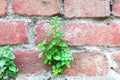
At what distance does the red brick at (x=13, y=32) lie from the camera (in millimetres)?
763

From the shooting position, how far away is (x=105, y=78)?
2.50 feet

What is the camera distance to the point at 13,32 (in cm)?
76

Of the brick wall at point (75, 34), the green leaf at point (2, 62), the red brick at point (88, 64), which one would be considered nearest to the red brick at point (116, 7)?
the brick wall at point (75, 34)

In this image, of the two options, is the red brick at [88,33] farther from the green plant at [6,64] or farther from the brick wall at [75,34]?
the green plant at [6,64]

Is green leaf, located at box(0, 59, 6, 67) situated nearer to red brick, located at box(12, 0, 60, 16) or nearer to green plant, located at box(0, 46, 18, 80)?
green plant, located at box(0, 46, 18, 80)

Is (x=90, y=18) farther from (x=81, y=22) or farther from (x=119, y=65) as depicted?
(x=119, y=65)

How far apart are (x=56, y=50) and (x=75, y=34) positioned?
0.08 m

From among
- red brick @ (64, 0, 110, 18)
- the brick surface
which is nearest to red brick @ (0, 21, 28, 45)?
red brick @ (64, 0, 110, 18)

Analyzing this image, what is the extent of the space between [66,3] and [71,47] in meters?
0.14

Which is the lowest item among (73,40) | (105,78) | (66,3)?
(105,78)

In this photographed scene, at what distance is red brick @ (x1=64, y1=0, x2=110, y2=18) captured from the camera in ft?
2.49

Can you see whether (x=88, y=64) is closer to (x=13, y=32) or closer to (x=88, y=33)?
(x=88, y=33)

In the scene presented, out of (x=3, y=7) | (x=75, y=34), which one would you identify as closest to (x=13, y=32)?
(x=3, y=7)

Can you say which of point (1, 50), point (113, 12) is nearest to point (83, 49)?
point (113, 12)
